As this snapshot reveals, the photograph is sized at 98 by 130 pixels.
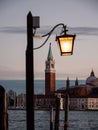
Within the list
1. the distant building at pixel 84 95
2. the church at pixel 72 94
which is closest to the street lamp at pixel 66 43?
the church at pixel 72 94

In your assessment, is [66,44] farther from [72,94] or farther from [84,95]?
[84,95]

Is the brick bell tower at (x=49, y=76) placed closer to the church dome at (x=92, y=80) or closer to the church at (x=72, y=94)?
the church at (x=72, y=94)

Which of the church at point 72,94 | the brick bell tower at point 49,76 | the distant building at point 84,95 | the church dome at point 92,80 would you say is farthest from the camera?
the church dome at point 92,80

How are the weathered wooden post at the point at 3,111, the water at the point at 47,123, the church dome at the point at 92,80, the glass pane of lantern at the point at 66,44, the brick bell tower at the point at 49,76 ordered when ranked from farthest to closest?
the church dome at the point at 92,80, the brick bell tower at the point at 49,76, the water at the point at 47,123, the weathered wooden post at the point at 3,111, the glass pane of lantern at the point at 66,44

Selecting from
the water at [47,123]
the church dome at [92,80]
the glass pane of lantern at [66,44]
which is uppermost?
the church dome at [92,80]

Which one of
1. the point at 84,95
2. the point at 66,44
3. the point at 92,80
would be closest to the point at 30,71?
the point at 66,44

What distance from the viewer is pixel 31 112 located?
9.34 feet

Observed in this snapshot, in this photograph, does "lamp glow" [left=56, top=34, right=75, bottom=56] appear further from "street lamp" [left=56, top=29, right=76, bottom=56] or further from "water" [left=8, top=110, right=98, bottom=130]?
"water" [left=8, top=110, right=98, bottom=130]

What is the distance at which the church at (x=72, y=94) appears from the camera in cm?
6850

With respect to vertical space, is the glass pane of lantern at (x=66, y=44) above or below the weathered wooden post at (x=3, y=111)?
above

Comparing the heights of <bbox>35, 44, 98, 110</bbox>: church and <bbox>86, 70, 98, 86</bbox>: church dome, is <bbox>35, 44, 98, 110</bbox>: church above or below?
below

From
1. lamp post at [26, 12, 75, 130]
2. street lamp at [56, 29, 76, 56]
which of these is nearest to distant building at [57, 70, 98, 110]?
street lamp at [56, 29, 76, 56]

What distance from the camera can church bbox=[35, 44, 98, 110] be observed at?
68.5 meters

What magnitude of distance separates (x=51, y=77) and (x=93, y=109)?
10651 mm
